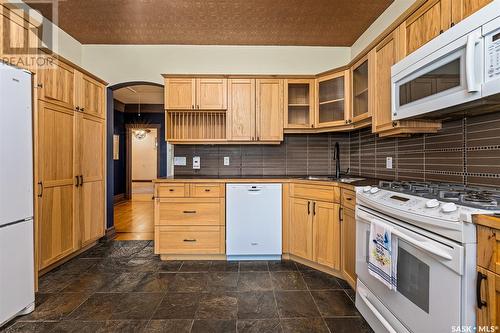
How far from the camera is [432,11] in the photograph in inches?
61.2

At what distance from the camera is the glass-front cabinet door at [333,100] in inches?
112

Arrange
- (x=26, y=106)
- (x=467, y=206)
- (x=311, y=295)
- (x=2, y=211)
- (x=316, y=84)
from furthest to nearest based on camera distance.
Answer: (x=316, y=84) < (x=311, y=295) < (x=26, y=106) < (x=2, y=211) < (x=467, y=206)

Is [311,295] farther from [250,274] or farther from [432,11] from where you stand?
[432,11]

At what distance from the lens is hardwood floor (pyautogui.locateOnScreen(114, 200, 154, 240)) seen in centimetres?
382

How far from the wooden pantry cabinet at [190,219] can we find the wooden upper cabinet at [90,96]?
132 cm

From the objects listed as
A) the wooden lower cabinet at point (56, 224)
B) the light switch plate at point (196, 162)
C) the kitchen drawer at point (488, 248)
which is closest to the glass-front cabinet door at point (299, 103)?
the light switch plate at point (196, 162)

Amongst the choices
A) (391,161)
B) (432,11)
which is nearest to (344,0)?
(432,11)

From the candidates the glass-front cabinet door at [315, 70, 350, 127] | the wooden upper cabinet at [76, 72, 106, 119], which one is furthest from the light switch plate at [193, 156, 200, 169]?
the glass-front cabinet door at [315, 70, 350, 127]

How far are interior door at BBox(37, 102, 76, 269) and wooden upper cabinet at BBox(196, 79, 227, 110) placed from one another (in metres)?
1.41

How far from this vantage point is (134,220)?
473 cm

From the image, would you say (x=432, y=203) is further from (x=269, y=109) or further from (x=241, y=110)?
(x=241, y=110)

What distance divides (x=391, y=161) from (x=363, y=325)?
58.3 inches

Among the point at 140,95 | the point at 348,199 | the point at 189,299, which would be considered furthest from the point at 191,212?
the point at 140,95

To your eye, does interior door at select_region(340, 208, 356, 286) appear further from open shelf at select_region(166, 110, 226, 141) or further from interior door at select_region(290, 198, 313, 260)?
open shelf at select_region(166, 110, 226, 141)
